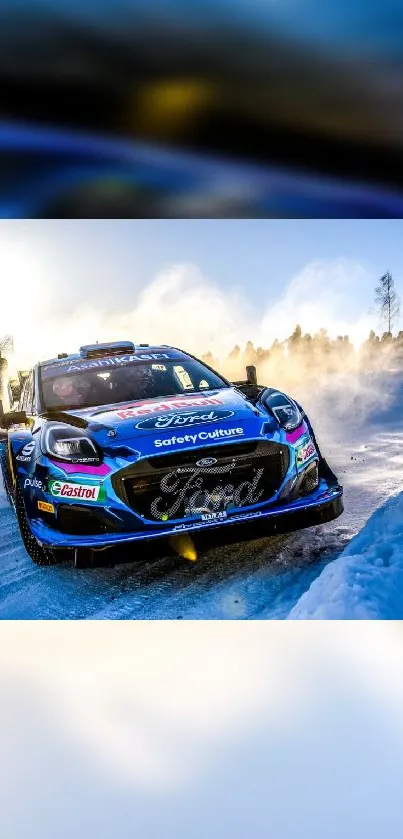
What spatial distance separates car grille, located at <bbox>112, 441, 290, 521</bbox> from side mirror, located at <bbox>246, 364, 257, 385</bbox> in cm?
40

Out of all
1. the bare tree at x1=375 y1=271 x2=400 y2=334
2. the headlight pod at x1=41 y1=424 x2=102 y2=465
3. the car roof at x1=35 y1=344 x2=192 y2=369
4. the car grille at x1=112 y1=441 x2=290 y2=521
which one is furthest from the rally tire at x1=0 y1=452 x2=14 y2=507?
the bare tree at x1=375 y1=271 x2=400 y2=334

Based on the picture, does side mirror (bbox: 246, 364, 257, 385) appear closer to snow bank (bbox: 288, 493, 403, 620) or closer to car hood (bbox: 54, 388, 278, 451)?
car hood (bbox: 54, 388, 278, 451)

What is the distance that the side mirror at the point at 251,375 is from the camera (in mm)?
3365

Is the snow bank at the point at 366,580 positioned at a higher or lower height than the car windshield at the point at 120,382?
lower

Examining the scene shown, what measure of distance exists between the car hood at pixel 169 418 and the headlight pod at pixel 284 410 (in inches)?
1.7

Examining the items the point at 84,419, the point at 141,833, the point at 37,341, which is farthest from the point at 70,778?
the point at 37,341

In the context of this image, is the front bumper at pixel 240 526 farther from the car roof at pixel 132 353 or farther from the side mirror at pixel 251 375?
the car roof at pixel 132 353

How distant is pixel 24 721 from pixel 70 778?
452 mm

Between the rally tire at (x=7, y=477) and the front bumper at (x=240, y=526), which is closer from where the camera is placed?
the front bumper at (x=240, y=526)

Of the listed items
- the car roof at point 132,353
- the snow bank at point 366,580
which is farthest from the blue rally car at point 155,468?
the snow bank at point 366,580

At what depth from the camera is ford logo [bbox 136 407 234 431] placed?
3070mm

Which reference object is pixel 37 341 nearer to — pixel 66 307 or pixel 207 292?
pixel 66 307
